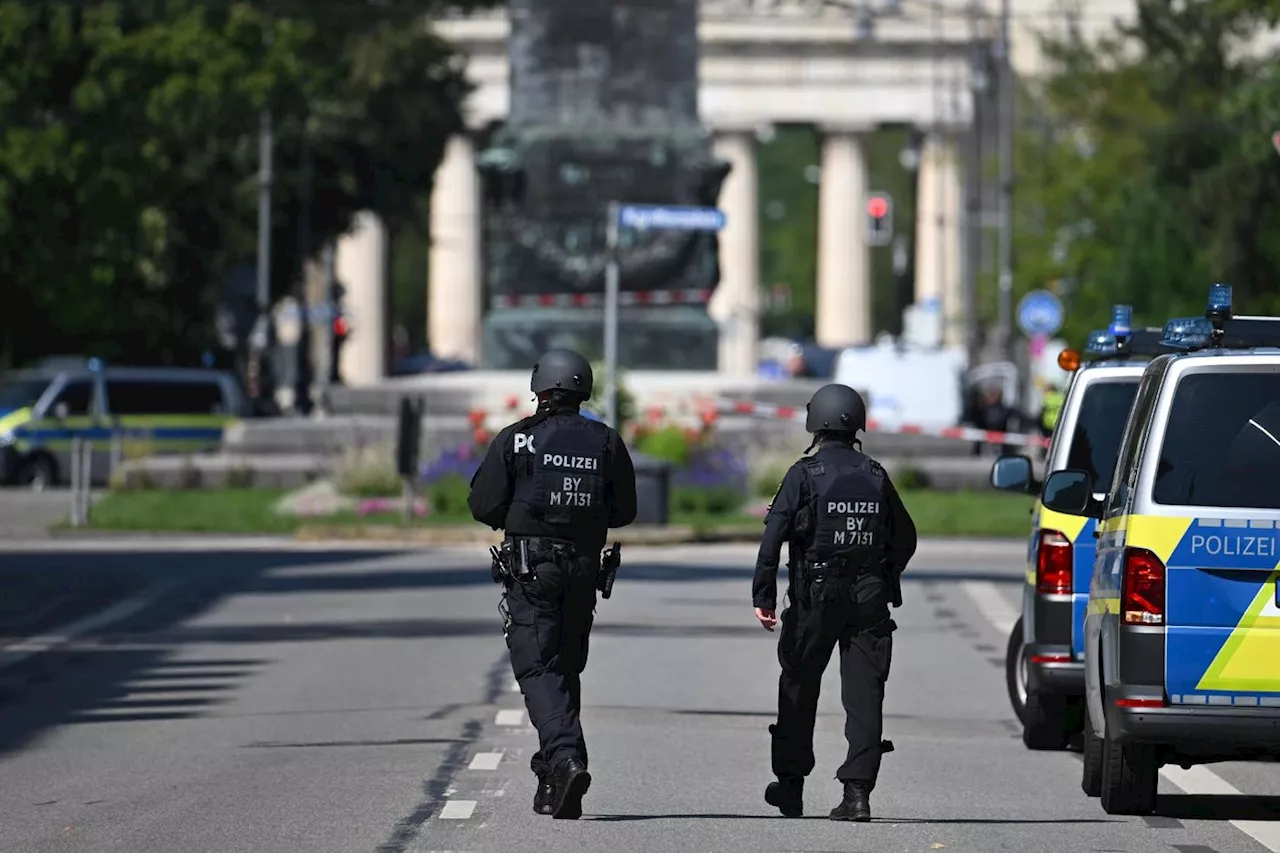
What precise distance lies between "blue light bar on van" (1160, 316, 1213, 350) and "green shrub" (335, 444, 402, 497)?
25782 millimetres

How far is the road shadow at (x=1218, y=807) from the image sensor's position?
1185 cm

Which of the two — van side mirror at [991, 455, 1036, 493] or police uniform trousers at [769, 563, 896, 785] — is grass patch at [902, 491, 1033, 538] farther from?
police uniform trousers at [769, 563, 896, 785]

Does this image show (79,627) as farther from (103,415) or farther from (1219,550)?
(103,415)

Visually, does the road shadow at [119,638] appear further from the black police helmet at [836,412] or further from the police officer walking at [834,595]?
the black police helmet at [836,412]

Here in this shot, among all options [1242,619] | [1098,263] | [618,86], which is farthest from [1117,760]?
[1098,263]

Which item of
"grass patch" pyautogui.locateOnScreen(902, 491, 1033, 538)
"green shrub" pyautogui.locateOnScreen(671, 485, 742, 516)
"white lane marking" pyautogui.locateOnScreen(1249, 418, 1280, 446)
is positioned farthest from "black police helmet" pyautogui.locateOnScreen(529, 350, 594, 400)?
"green shrub" pyautogui.locateOnScreen(671, 485, 742, 516)

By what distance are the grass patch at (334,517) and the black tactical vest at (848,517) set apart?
21.1m

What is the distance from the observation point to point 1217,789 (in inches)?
510

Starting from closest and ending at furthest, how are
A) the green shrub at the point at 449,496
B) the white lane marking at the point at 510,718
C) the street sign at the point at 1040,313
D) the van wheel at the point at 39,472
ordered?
the white lane marking at the point at 510,718, the green shrub at the point at 449,496, the van wheel at the point at 39,472, the street sign at the point at 1040,313

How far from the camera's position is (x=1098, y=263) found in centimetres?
6028

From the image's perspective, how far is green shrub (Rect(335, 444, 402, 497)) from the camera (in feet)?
121

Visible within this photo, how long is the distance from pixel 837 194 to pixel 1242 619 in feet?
340

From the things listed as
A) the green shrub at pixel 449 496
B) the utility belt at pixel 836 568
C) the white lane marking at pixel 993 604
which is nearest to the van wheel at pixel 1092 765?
the utility belt at pixel 836 568

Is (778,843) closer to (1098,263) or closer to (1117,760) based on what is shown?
(1117,760)
